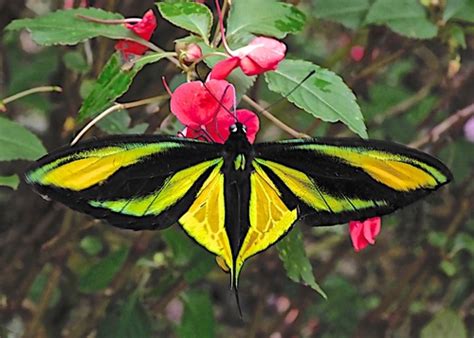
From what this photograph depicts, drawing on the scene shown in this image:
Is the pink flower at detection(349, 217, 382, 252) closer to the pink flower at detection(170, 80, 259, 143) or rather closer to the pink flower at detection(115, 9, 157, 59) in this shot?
the pink flower at detection(170, 80, 259, 143)

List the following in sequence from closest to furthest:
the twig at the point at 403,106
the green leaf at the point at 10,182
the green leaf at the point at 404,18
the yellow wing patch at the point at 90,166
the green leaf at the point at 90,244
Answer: the yellow wing patch at the point at 90,166
the green leaf at the point at 10,182
the green leaf at the point at 404,18
the green leaf at the point at 90,244
the twig at the point at 403,106

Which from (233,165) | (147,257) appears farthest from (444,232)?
(233,165)

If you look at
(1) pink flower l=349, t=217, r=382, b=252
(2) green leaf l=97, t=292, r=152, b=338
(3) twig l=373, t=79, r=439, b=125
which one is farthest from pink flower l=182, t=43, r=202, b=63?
(3) twig l=373, t=79, r=439, b=125

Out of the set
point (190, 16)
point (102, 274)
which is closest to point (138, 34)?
point (190, 16)

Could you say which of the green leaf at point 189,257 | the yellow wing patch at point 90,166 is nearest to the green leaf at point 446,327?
the green leaf at point 189,257

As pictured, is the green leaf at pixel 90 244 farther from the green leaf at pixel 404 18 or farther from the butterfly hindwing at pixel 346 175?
the butterfly hindwing at pixel 346 175

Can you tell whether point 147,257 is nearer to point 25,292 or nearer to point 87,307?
point 25,292

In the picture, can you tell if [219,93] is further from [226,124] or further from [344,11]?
[344,11]
